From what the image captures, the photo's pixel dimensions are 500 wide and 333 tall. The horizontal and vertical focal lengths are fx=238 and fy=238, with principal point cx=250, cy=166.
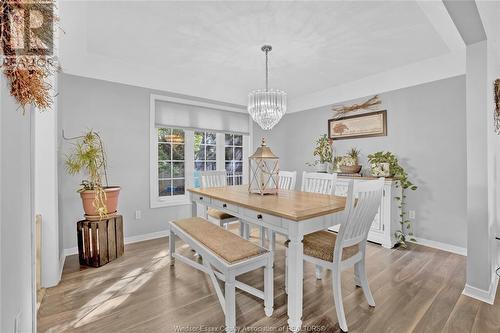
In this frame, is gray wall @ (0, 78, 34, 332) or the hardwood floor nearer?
gray wall @ (0, 78, 34, 332)

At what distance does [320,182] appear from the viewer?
8.95 feet

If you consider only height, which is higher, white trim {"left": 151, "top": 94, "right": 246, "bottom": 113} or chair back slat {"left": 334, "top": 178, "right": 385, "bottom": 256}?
white trim {"left": 151, "top": 94, "right": 246, "bottom": 113}

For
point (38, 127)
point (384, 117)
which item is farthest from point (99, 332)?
point (384, 117)

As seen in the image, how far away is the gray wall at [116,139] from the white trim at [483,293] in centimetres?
348

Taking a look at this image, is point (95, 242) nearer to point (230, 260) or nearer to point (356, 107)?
point (230, 260)

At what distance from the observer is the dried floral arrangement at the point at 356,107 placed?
3.65m

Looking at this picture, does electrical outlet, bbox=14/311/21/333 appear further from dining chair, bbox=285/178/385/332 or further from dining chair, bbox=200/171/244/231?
dining chair, bbox=200/171/244/231

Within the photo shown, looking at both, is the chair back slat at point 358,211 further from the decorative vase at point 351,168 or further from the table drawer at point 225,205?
the decorative vase at point 351,168

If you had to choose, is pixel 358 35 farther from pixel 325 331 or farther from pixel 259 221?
pixel 325 331

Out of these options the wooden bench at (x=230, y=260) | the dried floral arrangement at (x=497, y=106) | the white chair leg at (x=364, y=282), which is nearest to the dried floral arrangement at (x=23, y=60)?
the wooden bench at (x=230, y=260)

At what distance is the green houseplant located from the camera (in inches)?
127

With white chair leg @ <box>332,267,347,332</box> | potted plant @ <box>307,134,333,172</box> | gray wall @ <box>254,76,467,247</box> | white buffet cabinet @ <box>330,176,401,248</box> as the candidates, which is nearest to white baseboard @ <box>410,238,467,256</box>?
gray wall @ <box>254,76,467,247</box>

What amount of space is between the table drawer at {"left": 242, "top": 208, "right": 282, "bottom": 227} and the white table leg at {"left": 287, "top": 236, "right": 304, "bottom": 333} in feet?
0.56

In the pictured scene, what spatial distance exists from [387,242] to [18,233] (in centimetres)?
356
